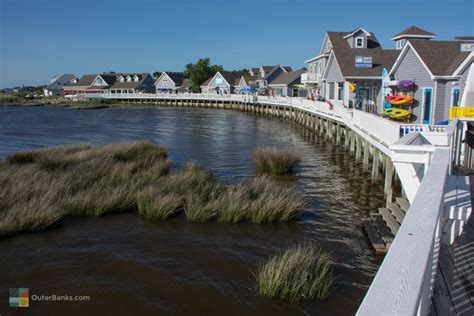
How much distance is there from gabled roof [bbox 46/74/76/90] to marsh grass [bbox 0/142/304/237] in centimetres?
13634

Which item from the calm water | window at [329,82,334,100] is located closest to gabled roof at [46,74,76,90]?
window at [329,82,334,100]

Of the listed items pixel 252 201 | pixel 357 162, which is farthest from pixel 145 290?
pixel 357 162

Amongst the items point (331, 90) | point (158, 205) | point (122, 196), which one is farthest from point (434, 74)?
point (331, 90)

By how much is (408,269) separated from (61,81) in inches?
6096

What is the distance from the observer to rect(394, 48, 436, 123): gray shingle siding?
68.9 ft

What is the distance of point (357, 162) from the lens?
2030 cm

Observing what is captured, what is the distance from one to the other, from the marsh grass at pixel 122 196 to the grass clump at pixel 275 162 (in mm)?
3616

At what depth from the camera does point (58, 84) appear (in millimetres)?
141750

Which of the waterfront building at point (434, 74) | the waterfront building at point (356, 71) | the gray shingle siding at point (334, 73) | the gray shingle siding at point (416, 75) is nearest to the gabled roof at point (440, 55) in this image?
the waterfront building at point (434, 74)

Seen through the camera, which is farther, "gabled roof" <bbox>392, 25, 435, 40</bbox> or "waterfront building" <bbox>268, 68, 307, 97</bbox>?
"waterfront building" <bbox>268, 68, 307, 97</bbox>

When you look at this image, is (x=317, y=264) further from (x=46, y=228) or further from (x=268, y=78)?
(x=268, y=78)

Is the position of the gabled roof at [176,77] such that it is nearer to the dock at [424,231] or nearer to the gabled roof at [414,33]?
the gabled roof at [414,33]

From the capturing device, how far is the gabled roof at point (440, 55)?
19.4m

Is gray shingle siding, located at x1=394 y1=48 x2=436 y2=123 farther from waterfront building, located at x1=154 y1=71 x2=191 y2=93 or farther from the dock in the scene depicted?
waterfront building, located at x1=154 y1=71 x2=191 y2=93
